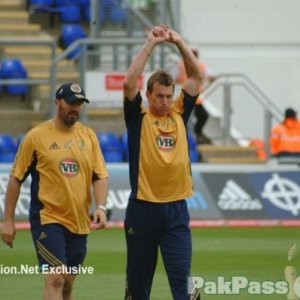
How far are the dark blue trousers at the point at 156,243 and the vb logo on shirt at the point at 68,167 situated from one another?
0.53 metres

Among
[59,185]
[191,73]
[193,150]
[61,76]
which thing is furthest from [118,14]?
[59,185]

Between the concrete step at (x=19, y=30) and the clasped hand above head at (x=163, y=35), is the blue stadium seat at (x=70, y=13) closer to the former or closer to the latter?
the concrete step at (x=19, y=30)

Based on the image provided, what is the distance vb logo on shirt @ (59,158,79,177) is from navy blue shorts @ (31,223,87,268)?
0.43m

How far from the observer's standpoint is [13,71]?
23906mm

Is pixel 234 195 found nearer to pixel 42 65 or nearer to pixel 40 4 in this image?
pixel 42 65

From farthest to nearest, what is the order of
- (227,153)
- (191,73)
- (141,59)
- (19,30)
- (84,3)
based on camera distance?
1. (84,3)
2. (19,30)
3. (227,153)
4. (191,73)
5. (141,59)

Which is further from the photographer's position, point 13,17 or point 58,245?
→ point 13,17

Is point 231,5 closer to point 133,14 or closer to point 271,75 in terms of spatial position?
point 271,75

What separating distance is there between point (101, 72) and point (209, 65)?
503 cm

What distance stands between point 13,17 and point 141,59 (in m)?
16.3

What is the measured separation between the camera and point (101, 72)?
2347 cm

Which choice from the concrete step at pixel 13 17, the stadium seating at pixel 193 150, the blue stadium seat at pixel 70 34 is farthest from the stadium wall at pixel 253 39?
the stadium seating at pixel 193 150

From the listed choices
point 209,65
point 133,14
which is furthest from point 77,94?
point 209,65

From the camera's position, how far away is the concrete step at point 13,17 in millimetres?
26547
